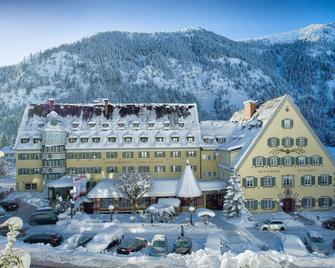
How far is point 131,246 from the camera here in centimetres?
3228

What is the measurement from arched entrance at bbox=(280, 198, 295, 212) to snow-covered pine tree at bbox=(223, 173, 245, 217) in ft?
23.2

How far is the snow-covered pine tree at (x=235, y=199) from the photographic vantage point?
46.3 m

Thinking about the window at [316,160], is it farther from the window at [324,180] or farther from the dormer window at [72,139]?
the dormer window at [72,139]

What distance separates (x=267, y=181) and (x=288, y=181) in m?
2.72

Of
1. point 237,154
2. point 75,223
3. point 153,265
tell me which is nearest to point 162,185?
point 237,154

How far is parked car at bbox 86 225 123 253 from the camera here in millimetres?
31812

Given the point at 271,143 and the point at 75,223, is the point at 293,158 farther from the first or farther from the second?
the point at 75,223

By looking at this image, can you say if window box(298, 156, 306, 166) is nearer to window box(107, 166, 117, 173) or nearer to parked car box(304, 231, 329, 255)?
parked car box(304, 231, 329, 255)

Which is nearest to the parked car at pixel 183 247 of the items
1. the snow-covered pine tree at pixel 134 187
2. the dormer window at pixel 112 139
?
the snow-covered pine tree at pixel 134 187

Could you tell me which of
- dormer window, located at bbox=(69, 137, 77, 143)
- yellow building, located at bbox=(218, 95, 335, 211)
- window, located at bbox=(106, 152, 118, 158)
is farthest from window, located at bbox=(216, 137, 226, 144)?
dormer window, located at bbox=(69, 137, 77, 143)

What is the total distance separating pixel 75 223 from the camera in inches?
1678

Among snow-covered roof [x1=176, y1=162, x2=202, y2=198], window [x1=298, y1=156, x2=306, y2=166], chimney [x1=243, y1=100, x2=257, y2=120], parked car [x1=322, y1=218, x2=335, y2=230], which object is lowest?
parked car [x1=322, y1=218, x2=335, y2=230]

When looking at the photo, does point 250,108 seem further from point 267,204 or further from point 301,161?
point 267,204

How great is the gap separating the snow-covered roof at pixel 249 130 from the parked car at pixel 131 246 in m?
20.1
